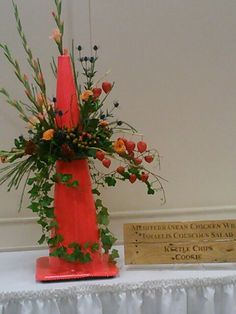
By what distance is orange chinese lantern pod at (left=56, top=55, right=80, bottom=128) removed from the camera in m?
0.93

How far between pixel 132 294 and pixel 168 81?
2.10 ft

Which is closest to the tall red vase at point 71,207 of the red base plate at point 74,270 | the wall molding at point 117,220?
the red base plate at point 74,270

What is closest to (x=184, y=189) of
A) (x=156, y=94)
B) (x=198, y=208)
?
(x=198, y=208)

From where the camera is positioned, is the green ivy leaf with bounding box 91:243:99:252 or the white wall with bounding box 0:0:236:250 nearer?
the green ivy leaf with bounding box 91:243:99:252

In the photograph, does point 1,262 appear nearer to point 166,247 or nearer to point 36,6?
point 166,247

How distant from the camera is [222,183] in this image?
129 cm

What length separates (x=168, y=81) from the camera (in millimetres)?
1243

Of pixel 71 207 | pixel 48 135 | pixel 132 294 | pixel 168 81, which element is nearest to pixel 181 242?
pixel 132 294

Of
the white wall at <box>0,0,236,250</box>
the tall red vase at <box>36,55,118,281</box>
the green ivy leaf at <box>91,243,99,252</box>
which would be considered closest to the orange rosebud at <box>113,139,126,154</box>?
the tall red vase at <box>36,55,118,281</box>

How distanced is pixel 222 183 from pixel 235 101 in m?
0.26

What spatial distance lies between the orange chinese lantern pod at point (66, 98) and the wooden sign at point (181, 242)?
0.94 ft

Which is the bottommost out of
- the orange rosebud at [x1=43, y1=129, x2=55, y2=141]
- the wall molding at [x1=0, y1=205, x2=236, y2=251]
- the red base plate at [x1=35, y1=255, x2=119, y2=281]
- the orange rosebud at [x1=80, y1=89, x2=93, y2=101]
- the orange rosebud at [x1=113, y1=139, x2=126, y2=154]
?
the red base plate at [x1=35, y1=255, x2=119, y2=281]

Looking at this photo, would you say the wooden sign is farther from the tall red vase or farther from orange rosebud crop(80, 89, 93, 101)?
orange rosebud crop(80, 89, 93, 101)

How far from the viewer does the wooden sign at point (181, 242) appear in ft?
3.12
